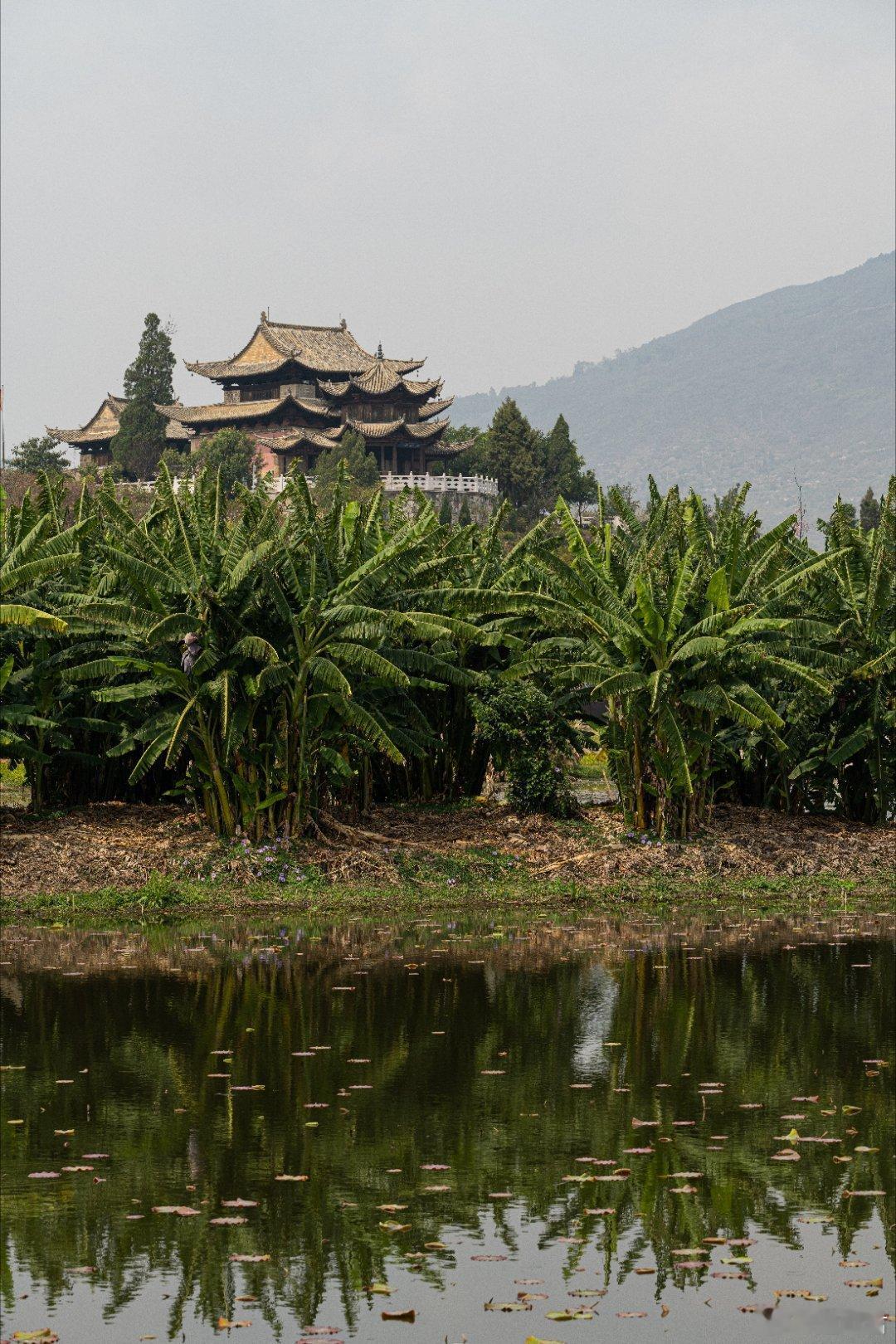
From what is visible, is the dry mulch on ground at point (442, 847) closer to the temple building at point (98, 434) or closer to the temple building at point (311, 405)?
the temple building at point (311, 405)

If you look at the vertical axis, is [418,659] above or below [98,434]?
below

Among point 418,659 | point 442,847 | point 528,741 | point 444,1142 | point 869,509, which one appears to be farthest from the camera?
point 869,509

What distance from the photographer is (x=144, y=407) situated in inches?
3959

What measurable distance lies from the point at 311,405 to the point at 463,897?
298 feet

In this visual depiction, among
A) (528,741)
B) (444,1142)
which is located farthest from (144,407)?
(444,1142)

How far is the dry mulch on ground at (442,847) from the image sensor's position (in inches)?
679

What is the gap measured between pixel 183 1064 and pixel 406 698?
9337 mm

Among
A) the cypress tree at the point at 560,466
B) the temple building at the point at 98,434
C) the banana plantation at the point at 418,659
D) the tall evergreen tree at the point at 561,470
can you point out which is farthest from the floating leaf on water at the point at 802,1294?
the temple building at the point at 98,434

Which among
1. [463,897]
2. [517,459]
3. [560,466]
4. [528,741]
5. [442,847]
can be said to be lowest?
[463,897]

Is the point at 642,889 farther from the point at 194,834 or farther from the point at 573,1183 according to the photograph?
the point at 573,1183

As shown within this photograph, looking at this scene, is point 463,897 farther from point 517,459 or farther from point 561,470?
point 561,470

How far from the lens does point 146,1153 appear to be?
8.62 metres

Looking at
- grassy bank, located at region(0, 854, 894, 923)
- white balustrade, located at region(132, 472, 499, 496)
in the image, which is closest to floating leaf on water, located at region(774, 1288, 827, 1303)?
grassy bank, located at region(0, 854, 894, 923)

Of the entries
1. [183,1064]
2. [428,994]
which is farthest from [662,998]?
[183,1064]
